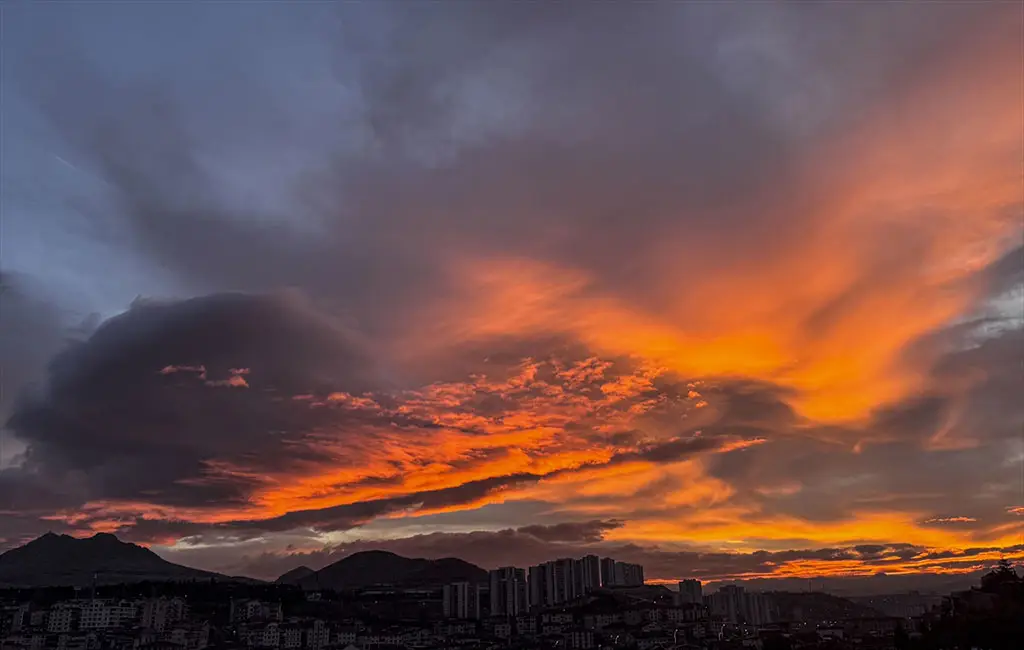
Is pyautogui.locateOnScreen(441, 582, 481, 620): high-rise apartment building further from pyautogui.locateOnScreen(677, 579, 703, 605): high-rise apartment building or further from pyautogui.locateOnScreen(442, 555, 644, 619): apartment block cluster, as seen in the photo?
pyautogui.locateOnScreen(677, 579, 703, 605): high-rise apartment building

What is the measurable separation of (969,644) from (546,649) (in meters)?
32.7

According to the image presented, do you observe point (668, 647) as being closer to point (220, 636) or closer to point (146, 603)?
point (220, 636)

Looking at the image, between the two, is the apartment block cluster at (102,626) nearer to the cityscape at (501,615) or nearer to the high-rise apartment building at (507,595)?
the cityscape at (501,615)

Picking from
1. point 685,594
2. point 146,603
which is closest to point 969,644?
point 685,594

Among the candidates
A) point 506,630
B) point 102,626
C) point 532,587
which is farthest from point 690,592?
point 102,626

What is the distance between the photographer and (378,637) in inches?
2753

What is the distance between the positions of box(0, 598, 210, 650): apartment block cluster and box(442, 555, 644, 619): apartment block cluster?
26849 mm

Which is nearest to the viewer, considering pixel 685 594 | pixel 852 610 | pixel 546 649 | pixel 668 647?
pixel 668 647

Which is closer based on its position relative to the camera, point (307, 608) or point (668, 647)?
point (668, 647)

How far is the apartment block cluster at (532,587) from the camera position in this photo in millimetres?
84875

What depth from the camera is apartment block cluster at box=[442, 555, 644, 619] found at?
8488cm

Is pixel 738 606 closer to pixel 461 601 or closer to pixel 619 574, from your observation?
pixel 619 574

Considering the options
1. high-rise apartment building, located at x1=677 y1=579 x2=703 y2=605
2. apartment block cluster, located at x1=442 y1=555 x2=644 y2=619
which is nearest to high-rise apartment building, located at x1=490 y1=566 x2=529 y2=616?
apartment block cluster, located at x1=442 y1=555 x2=644 y2=619

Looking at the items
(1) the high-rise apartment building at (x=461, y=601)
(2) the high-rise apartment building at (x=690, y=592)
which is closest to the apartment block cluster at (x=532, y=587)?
(1) the high-rise apartment building at (x=461, y=601)
